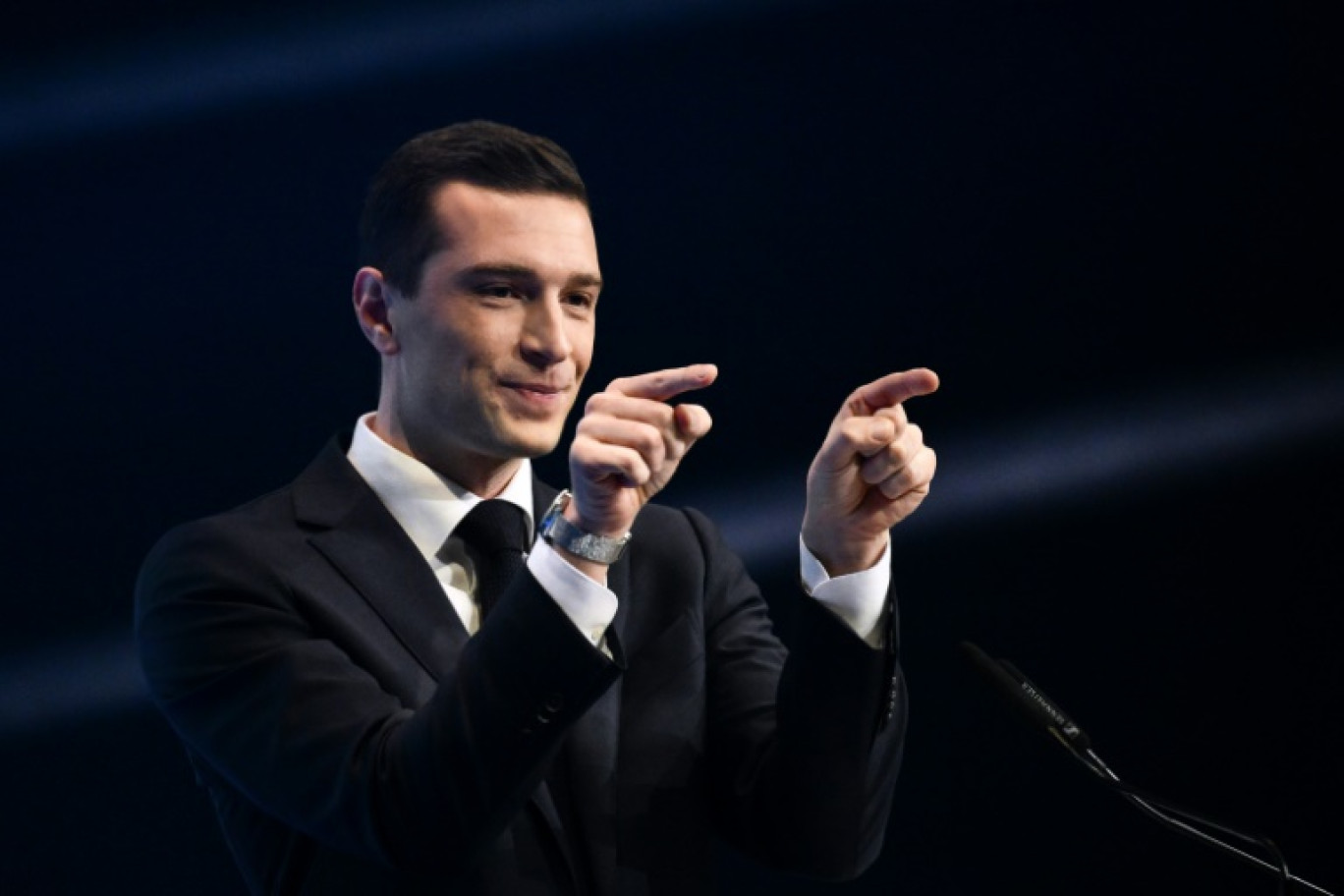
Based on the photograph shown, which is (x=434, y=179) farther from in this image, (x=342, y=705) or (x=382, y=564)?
(x=342, y=705)

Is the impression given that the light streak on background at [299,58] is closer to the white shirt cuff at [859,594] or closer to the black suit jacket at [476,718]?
the black suit jacket at [476,718]

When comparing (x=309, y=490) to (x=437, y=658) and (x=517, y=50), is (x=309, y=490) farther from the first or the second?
(x=517, y=50)

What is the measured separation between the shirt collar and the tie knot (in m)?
0.01

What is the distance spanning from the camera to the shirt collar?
75.7 inches

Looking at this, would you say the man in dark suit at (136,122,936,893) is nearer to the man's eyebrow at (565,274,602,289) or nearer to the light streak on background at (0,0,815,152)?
the man's eyebrow at (565,274,602,289)

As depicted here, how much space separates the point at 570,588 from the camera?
5.21ft

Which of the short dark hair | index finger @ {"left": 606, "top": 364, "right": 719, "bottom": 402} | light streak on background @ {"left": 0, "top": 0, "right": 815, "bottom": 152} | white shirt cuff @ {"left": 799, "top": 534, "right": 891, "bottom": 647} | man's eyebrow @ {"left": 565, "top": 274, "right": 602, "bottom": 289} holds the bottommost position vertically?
white shirt cuff @ {"left": 799, "top": 534, "right": 891, "bottom": 647}

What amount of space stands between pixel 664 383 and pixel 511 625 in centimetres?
27

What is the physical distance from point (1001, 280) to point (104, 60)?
154 cm

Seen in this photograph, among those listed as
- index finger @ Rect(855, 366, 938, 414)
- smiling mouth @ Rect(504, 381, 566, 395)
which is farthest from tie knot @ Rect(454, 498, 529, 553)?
index finger @ Rect(855, 366, 938, 414)

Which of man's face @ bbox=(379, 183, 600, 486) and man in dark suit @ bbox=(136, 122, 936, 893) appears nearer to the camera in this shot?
man in dark suit @ bbox=(136, 122, 936, 893)

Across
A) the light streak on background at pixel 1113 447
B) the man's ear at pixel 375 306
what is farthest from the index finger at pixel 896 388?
the light streak on background at pixel 1113 447

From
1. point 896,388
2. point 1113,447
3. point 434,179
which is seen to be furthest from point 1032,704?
point 1113,447

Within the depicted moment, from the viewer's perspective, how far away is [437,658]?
1.79m
